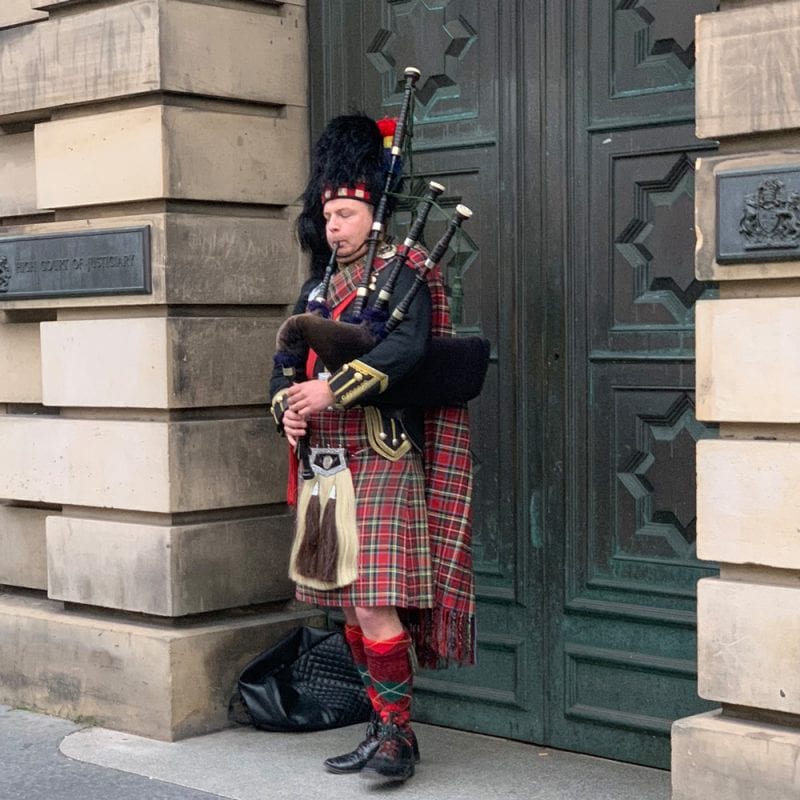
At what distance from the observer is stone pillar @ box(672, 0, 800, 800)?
4375 millimetres

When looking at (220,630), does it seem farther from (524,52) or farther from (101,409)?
(524,52)

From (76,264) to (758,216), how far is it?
3056 millimetres

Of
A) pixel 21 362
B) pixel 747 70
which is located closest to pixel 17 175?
pixel 21 362

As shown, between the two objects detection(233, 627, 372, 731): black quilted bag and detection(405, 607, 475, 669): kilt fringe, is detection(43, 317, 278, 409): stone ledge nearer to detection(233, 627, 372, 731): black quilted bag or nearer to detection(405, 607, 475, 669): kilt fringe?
detection(233, 627, 372, 731): black quilted bag

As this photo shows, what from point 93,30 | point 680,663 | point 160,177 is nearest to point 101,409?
point 160,177

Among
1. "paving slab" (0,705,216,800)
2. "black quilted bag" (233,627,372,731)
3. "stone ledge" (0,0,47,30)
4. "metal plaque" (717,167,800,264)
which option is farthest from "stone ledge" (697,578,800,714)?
"stone ledge" (0,0,47,30)

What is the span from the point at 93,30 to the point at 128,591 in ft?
7.23

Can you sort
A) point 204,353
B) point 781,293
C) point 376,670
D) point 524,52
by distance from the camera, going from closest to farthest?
point 781,293 → point 376,670 → point 524,52 → point 204,353

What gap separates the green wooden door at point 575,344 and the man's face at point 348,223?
1.13ft

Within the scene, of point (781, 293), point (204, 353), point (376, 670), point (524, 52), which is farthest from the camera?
point (204, 353)

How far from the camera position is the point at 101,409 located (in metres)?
6.51

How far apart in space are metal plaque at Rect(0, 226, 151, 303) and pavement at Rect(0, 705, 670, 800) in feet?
5.71

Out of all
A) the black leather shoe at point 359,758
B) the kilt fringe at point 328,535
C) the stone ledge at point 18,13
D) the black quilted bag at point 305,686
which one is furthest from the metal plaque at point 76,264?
the black leather shoe at point 359,758

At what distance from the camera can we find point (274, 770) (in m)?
5.66
